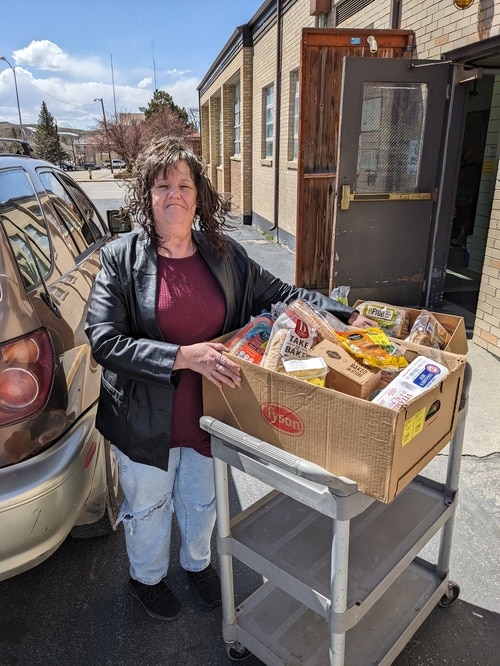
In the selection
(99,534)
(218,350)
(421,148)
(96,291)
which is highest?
(421,148)

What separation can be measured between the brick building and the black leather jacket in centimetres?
351

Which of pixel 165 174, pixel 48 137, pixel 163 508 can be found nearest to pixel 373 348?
pixel 165 174

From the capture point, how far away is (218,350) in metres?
1.67

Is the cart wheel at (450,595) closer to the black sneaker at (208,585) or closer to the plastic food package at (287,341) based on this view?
the black sneaker at (208,585)

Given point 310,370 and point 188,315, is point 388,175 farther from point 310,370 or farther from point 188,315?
point 310,370

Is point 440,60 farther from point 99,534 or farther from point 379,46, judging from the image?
point 99,534

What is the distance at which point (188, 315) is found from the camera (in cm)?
187

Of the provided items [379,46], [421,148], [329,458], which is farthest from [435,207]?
[329,458]

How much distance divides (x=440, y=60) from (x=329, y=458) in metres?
4.92

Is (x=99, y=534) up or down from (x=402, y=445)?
down

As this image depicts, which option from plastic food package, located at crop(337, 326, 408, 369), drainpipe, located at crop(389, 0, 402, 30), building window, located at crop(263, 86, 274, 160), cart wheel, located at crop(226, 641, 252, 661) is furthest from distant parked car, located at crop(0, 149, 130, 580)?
building window, located at crop(263, 86, 274, 160)

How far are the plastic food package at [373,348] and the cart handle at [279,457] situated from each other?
36 cm

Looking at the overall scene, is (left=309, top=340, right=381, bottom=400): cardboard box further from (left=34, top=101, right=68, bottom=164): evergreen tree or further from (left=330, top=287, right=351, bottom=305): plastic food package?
(left=34, top=101, right=68, bottom=164): evergreen tree

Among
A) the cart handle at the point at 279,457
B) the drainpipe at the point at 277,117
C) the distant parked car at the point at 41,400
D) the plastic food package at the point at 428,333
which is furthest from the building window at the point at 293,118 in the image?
the cart handle at the point at 279,457
